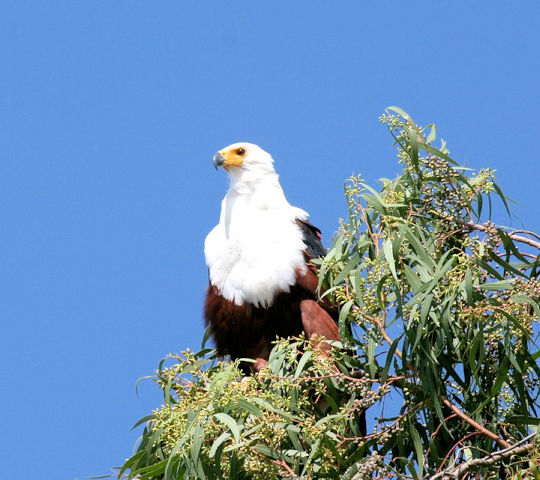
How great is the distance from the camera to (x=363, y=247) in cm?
454

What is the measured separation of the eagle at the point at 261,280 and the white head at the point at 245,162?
0.15 meters

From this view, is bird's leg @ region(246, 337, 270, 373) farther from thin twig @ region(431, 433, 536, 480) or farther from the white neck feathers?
thin twig @ region(431, 433, 536, 480)

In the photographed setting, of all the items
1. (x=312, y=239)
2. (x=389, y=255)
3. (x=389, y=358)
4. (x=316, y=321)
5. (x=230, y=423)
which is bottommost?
(x=230, y=423)

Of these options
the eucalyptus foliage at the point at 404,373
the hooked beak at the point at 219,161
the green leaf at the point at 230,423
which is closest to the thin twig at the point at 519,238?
the eucalyptus foliage at the point at 404,373

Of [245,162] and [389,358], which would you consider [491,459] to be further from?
[245,162]

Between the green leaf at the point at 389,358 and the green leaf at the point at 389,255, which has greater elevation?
the green leaf at the point at 389,255

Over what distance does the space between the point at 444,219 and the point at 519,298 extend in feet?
2.13

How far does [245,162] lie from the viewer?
20.3 feet

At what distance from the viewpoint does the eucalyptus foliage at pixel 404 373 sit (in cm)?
412

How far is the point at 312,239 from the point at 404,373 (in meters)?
1.56

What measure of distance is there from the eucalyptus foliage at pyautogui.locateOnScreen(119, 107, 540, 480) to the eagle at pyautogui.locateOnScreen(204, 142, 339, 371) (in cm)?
94

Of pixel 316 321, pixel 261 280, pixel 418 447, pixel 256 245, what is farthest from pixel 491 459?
pixel 256 245

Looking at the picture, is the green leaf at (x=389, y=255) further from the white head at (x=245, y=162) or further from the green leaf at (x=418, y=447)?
the white head at (x=245, y=162)

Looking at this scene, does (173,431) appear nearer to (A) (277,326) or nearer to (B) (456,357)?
(B) (456,357)
